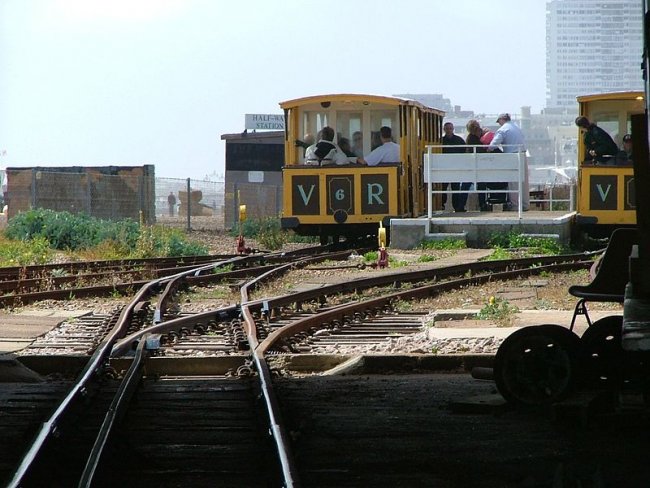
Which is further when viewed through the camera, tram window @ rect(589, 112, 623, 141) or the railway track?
tram window @ rect(589, 112, 623, 141)

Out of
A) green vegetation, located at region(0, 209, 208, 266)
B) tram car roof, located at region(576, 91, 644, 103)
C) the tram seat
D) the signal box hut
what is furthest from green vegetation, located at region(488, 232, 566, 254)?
the signal box hut

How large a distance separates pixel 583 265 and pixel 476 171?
5.25m

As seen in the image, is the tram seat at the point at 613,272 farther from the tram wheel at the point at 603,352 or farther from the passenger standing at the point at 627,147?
the passenger standing at the point at 627,147

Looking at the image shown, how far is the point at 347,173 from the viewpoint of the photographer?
24.6 metres

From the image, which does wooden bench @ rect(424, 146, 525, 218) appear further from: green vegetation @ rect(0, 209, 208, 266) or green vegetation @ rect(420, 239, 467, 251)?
green vegetation @ rect(0, 209, 208, 266)

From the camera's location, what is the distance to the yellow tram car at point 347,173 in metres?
24.6

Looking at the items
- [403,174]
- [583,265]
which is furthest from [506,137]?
[583,265]

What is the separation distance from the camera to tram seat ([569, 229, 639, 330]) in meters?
7.48

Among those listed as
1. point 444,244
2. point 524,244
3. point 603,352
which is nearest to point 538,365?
point 603,352

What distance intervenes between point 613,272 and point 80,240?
20.0 m

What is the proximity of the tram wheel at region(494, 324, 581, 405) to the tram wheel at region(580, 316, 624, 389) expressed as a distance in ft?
0.26

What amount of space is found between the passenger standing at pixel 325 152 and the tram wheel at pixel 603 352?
1713 cm

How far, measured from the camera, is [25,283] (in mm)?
16609

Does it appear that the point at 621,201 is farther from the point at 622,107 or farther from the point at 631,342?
the point at 631,342
